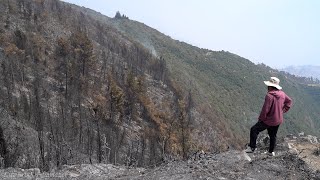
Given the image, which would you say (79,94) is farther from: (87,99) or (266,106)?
(266,106)

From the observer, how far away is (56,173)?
33.9 feet

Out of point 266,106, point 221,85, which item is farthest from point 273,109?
point 221,85

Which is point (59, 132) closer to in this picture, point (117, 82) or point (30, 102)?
point (30, 102)

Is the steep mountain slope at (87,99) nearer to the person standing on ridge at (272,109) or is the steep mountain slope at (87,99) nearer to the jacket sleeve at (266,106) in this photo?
the person standing on ridge at (272,109)

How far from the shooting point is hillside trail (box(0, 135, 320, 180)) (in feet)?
30.0

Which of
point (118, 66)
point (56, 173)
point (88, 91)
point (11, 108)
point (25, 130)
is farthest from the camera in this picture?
point (118, 66)

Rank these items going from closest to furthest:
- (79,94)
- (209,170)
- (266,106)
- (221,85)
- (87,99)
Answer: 1. (209,170)
2. (266,106)
3. (79,94)
4. (87,99)
5. (221,85)

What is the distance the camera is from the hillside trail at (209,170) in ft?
30.0

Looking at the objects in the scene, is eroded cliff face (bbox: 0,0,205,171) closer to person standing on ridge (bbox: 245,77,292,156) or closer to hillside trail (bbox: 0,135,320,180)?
hillside trail (bbox: 0,135,320,180)

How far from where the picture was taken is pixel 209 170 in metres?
9.30

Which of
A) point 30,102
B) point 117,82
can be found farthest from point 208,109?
point 30,102

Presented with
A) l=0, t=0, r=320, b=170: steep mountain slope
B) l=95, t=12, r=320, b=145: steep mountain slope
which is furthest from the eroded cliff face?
l=95, t=12, r=320, b=145: steep mountain slope

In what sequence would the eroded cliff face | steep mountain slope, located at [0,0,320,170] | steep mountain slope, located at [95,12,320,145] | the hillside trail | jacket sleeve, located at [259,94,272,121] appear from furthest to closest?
steep mountain slope, located at [95,12,320,145] → the eroded cliff face → steep mountain slope, located at [0,0,320,170] → jacket sleeve, located at [259,94,272,121] → the hillside trail

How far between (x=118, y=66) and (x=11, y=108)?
118 ft
